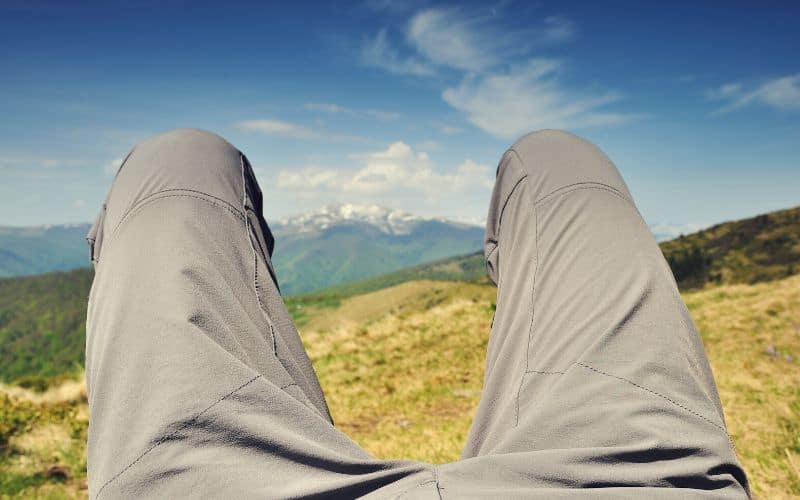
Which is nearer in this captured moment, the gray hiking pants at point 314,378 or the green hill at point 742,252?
the gray hiking pants at point 314,378

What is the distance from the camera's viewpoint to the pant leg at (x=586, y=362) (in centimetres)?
118

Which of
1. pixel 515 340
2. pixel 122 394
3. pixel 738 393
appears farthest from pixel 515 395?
pixel 738 393

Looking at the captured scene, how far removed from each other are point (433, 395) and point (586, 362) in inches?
228

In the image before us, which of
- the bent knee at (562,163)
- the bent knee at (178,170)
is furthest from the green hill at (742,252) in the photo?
the bent knee at (178,170)

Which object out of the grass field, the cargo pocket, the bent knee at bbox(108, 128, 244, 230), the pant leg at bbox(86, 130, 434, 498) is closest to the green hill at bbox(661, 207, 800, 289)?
the grass field

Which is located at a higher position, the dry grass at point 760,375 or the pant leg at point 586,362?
the pant leg at point 586,362

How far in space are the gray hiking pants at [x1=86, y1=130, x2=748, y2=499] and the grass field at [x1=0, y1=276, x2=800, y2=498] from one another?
94.8 inches

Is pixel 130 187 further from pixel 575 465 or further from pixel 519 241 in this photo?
pixel 575 465

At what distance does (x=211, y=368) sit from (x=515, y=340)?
1103mm

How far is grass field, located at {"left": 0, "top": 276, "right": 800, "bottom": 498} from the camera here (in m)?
4.17

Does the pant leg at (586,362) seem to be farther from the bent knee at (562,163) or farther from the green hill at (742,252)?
the green hill at (742,252)

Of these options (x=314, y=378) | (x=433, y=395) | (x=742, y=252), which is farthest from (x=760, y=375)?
(x=742, y=252)

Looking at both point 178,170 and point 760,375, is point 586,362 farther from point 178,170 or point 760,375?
point 760,375

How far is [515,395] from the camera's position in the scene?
5.32 feet
